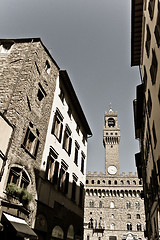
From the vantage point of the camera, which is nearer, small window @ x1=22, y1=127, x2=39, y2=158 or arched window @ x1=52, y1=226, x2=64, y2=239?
small window @ x1=22, y1=127, x2=39, y2=158

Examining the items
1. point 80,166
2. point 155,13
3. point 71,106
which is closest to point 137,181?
point 80,166

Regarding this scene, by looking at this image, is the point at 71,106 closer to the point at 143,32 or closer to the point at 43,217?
the point at 143,32

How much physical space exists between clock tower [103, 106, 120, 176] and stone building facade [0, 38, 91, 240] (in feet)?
129

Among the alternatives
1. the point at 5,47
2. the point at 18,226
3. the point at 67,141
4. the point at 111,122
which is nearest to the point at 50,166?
the point at 67,141

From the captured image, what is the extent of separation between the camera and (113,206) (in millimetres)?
46344

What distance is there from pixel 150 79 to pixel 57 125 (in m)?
6.89

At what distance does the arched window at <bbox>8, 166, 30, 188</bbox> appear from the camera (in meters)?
8.75

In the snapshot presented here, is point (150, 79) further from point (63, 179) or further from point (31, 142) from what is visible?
point (63, 179)

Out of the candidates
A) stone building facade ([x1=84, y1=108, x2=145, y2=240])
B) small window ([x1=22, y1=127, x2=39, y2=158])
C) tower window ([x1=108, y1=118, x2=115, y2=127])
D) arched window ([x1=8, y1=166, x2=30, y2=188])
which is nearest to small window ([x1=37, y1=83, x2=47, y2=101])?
small window ([x1=22, y1=127, x2=39, y2=158])

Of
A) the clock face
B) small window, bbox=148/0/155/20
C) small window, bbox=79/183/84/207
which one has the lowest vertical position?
small window, bbox=79/183/84/207

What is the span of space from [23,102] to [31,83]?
157 centimetres

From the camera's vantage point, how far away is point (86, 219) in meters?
45.2

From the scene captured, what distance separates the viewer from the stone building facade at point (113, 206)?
141ft

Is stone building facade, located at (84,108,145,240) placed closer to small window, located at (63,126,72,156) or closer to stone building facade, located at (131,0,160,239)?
stone building facade, located at (131,0,160,239)
